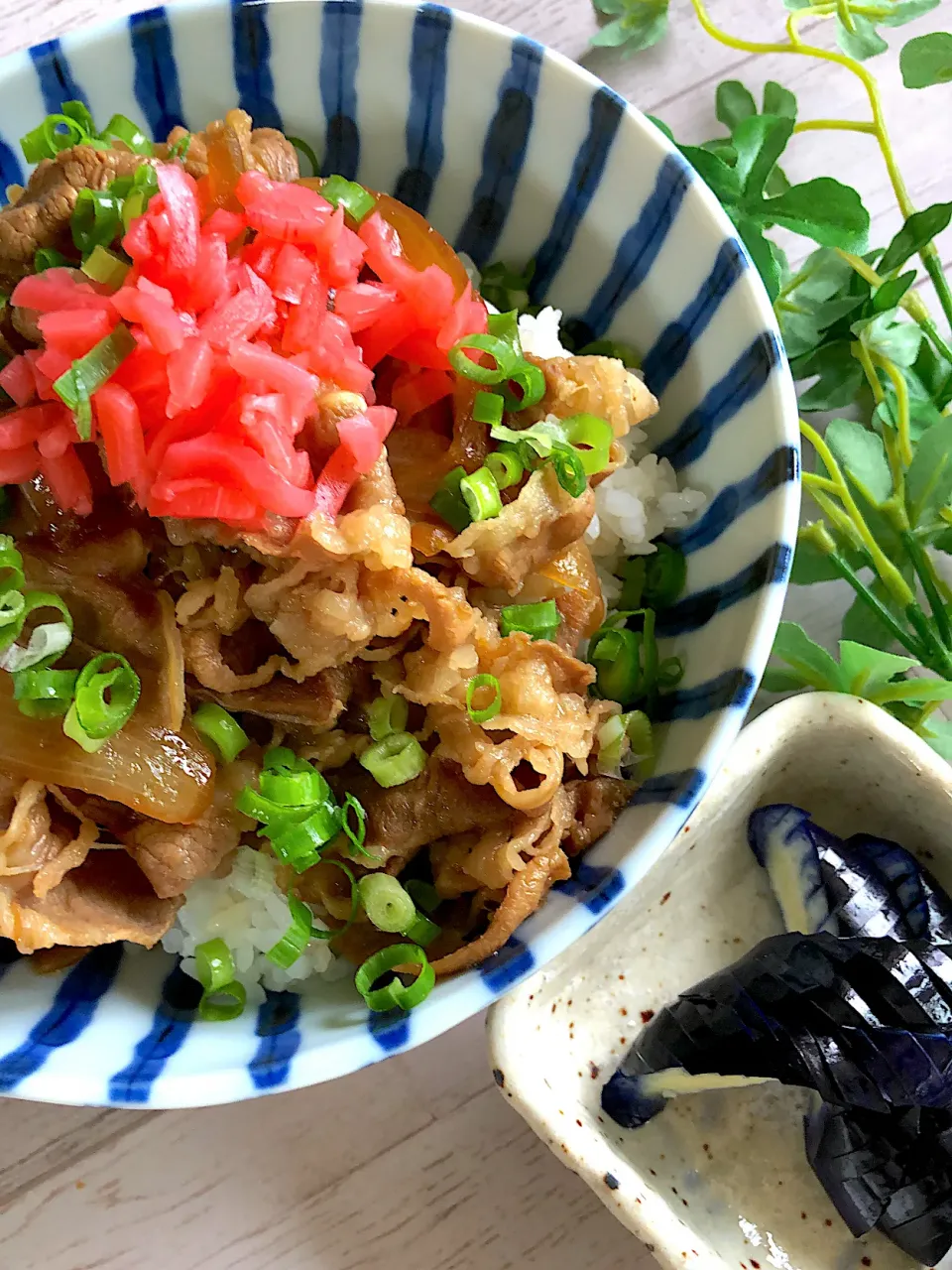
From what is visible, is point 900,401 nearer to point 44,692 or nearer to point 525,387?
point 525,387

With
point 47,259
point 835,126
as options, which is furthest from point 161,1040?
point 835,126

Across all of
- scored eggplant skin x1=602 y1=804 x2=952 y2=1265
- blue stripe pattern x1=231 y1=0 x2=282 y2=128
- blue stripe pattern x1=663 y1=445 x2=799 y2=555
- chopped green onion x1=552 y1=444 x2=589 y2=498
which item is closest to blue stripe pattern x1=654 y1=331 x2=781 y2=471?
blue stripe pattern x1=663 y1=445 x2=799 y2=555

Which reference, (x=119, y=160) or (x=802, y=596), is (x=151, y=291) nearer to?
(x=119, y=160)

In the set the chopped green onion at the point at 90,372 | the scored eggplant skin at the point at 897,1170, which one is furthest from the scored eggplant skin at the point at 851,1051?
the chopped green onion at the point at 90,372

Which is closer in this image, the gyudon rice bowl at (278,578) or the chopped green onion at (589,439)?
the gyudon rice bowl at (278,578)

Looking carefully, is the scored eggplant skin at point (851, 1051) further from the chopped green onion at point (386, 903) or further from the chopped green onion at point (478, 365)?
the chopped green onion at point (478, 365)
